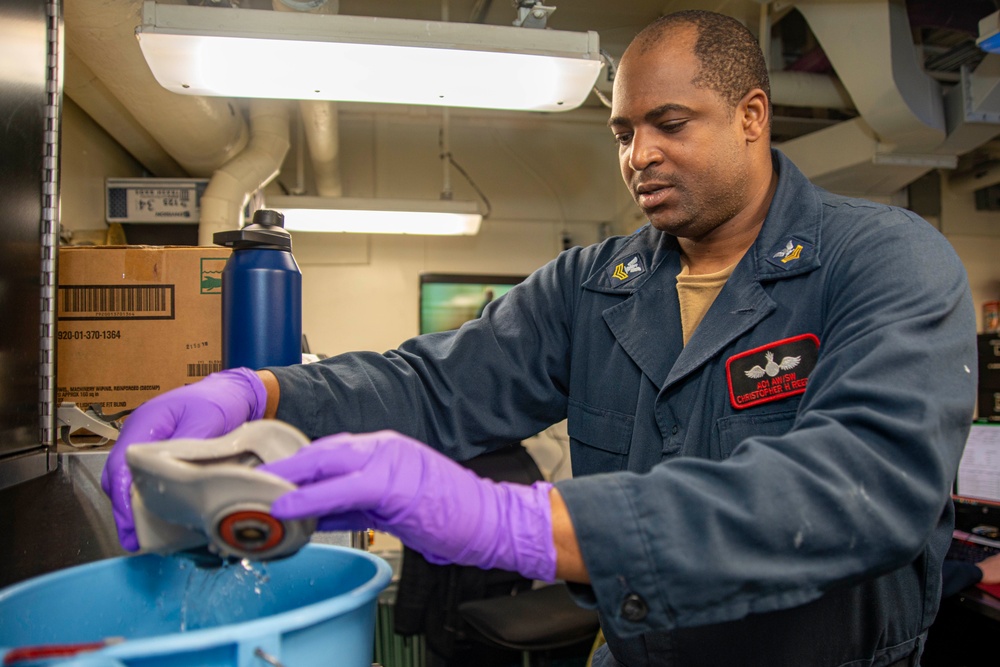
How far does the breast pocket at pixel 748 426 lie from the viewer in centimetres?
99

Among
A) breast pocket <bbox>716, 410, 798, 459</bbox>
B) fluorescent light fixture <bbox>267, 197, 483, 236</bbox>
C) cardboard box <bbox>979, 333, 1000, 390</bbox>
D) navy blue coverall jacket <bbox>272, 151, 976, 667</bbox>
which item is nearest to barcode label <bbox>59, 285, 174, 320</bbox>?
navy blue coverall jacket <bbox>272, 151, 976, 667</bbox>

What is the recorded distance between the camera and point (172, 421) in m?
0.88

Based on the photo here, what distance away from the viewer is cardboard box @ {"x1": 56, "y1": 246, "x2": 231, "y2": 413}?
1345 millimetres

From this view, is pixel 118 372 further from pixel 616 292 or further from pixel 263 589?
pixel 616 292

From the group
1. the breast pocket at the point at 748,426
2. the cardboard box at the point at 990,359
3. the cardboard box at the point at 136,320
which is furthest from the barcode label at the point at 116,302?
the cardboard box at the point at 990,359

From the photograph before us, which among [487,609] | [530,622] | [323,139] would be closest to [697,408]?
[530,622]

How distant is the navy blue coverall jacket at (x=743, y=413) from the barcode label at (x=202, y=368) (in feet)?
1.18

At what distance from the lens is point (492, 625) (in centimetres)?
252

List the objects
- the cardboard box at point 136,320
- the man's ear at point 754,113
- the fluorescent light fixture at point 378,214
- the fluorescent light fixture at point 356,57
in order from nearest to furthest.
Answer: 1. the man's ear at point 754,113
2. the cardboard box at point 136,320
3. the fluorescent light fixture at point 356,57
4. the fluorescent light fixture at point 378,214

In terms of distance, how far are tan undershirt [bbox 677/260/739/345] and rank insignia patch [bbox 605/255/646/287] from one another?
0.25 ft

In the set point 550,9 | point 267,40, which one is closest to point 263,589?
point 267,40

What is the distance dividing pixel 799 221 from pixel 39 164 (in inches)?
47.4

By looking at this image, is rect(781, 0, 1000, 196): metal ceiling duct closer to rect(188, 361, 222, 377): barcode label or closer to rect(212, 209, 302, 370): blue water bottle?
rect(212, 209, 302, 370): blue water bottle

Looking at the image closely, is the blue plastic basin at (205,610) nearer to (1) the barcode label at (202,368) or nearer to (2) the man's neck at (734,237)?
(1) the barcode label at (202,368)
